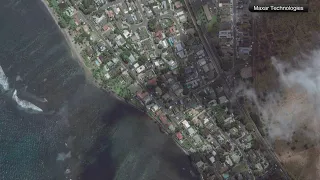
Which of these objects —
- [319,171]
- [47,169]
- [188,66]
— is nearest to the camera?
[319,171]

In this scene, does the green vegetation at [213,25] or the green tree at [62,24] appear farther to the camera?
the green tree at [62,24]

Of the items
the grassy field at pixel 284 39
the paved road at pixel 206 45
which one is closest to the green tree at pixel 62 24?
the paved road at pixel 206 45

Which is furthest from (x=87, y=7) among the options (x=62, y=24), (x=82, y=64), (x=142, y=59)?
(x=142, y=59)

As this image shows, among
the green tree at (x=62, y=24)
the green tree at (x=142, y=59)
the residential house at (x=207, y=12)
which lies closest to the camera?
the green tree at (x=142, y=59)

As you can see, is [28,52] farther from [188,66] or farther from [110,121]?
[188,66]

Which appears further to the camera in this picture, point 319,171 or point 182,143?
point 182,143

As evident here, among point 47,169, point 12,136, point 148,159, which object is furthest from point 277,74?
point 12,136

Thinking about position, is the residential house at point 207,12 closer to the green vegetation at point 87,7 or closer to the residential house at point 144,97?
the residential house at point 144,97
